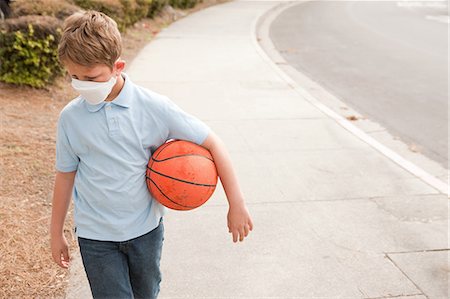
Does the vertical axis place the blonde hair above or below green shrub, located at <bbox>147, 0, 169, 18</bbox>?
above

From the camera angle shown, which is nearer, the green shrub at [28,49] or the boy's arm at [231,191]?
the boy's arm at [231,191]

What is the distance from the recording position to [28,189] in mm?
4668

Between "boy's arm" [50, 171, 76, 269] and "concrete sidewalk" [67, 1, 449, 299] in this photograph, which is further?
"concrete sidewalk" [67, 1, 449, 299]

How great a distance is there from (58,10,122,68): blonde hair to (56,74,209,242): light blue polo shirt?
9.0 inches

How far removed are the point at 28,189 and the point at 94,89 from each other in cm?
286

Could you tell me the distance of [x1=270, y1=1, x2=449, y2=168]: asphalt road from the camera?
7836 millimetres

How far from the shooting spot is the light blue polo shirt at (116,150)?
87.4 inches

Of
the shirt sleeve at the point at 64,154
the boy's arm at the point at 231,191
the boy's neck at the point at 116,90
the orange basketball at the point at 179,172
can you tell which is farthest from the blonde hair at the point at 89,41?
the boy's arm at the point at 231,191

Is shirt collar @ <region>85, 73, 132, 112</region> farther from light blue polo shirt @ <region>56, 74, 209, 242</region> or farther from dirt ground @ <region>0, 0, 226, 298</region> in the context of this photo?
dirt ground @ <region>0, 0, 226, 298</region>

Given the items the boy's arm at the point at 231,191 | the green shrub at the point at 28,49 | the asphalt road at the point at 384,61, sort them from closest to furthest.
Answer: the boy's arm at the point at 231,191 → the green shrub at the point at 28,49 → the asphalt road at the point at 384,61

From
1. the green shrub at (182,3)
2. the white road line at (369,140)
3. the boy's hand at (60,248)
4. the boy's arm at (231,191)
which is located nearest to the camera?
the boy's arm at (231,191)

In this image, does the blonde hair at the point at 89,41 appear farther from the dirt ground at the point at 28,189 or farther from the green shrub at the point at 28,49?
the green shrub at the point at 28,49

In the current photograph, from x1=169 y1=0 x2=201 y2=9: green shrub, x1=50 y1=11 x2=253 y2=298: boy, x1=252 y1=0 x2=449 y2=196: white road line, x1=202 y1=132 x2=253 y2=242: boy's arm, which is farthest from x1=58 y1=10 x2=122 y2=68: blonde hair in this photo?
x1=169 y1=0 x2=201 y2=9: green shrub

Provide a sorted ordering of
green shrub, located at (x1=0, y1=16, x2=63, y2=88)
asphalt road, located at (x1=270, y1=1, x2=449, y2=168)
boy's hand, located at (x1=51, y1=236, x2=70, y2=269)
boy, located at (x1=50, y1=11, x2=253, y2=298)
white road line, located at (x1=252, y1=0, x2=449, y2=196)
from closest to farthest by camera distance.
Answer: boy, located at (x1=50, y1=11, x2=253, y2=298) < boy's hand, located at (x1=51, y1=236, x2=70, y2=269) < white road line, located at (x1=252, y1=0, x2=449, y2=196) < green shrub, located at (x1=0, y1=16, x2=63, y2=88) < asphalt road, located at (x1=270, y1=1, x2=449, y2=168)
